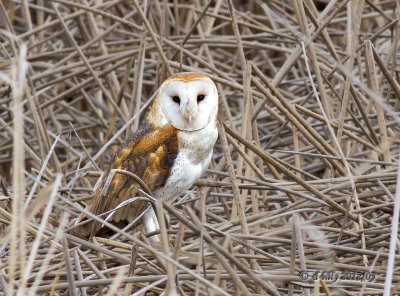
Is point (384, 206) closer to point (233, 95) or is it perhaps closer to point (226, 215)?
point (226, 215)

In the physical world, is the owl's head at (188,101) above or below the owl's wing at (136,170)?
above

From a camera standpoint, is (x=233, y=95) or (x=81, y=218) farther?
(x=233, y=95)

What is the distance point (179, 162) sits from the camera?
3.62 metres

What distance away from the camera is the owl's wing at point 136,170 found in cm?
366

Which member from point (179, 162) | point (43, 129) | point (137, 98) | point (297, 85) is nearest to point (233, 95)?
point (297, 85)

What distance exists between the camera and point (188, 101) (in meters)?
3.48

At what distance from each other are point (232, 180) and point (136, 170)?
681 mm

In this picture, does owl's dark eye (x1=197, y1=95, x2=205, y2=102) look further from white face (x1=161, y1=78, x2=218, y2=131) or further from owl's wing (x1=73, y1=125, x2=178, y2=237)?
owl's wing (x1=73, y1=125, x2=178, y2=237)

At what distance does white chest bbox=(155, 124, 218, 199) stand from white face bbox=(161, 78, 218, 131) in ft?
0.11

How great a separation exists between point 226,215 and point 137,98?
0.82m
